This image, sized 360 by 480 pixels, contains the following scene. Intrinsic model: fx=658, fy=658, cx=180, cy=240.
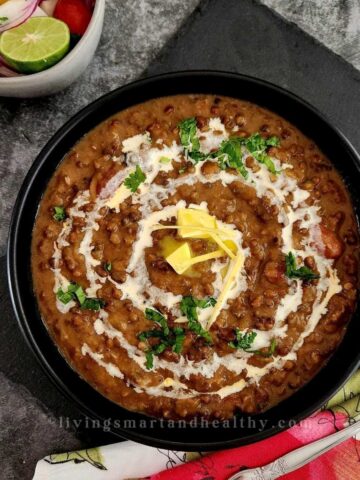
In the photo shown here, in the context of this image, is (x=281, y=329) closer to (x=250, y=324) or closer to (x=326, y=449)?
(x=250, y=324)

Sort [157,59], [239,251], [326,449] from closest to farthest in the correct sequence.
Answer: [239,251], [326,449], [157,59]

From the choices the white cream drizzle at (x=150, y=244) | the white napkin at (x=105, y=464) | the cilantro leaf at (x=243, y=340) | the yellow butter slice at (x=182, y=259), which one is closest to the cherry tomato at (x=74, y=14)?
the white cream drizzle at (x=150, y=244)

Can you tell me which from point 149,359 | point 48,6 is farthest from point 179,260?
point 48,6

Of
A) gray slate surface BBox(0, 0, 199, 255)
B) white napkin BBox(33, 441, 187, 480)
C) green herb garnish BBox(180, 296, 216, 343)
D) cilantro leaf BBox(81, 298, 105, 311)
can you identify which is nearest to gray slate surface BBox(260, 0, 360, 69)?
gray slate surface BBox(0, 0, 199, 255)

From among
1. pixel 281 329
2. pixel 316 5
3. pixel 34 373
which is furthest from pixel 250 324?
pixel 316 5

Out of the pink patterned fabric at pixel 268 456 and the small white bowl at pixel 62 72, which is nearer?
the small white bowl at pixel 62 72

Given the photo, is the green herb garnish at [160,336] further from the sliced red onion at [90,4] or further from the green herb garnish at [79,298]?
the sliced red onion at [90,4]
